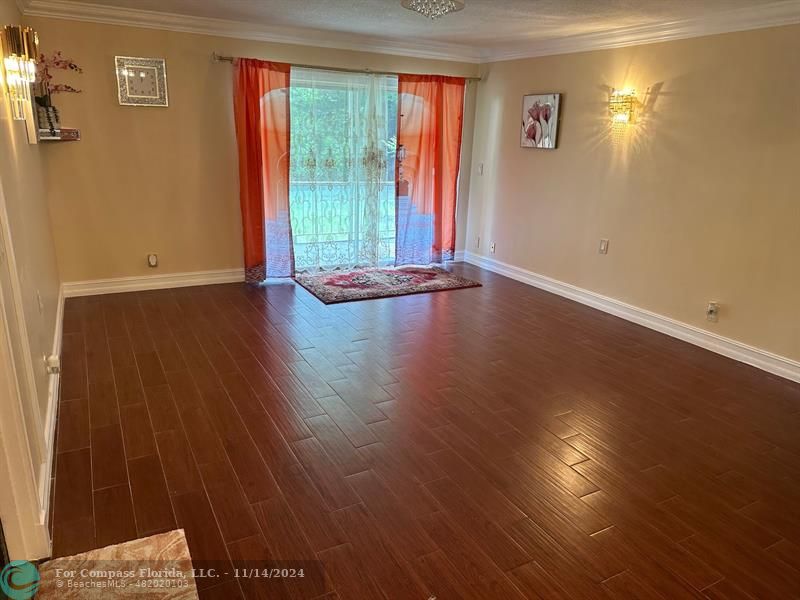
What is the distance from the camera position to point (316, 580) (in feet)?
6.16

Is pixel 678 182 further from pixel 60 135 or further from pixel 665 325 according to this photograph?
pixel 60 135

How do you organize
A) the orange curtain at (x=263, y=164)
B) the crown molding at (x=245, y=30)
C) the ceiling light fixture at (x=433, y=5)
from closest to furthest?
1. the ceiling light fixture at (x=433, y=5)
2. the crown molding at (x=245, y=30)
3. the orange curtain at (x=263, y=164)

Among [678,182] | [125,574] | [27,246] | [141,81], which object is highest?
[141,81]

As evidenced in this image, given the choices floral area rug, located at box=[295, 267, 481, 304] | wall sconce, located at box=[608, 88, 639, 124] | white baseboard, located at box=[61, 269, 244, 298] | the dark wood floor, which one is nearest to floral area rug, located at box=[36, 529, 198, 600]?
the dark wood floor

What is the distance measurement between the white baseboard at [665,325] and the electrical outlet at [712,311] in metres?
0.11

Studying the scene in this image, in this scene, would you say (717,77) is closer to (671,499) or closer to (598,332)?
(598,332)

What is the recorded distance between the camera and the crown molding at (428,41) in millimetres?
3641

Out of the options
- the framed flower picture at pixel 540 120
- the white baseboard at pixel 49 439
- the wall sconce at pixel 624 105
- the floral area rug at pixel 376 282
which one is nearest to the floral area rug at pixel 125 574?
the white baseboard at pixel 49 439

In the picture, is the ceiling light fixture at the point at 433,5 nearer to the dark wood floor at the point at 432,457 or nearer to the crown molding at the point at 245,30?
the crown molding at the point at 245,30

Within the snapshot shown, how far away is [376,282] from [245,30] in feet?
8.48

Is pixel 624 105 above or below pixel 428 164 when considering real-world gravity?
above

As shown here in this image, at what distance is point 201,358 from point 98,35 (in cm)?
285

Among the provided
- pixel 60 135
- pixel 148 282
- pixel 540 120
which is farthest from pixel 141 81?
pixel 540 120

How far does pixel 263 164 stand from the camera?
517cm
